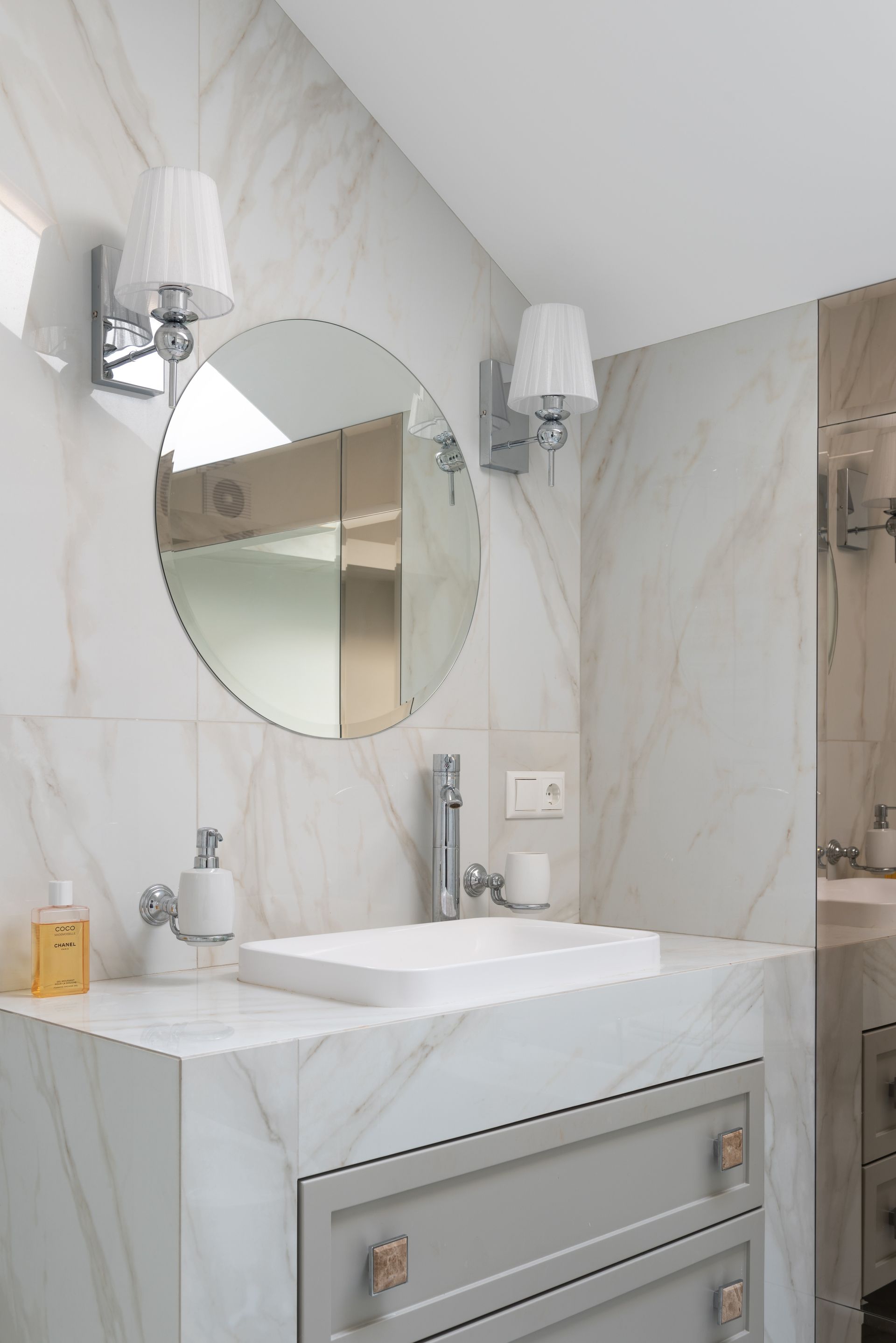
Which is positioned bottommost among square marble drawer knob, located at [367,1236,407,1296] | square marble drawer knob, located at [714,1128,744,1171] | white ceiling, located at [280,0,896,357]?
square marble drawer knob, located at [714,1128,744,1171]

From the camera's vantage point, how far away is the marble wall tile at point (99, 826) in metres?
1.42

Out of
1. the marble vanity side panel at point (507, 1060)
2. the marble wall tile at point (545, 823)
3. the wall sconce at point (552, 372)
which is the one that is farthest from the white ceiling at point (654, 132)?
the marble vanity side panel at point (507, 1060)

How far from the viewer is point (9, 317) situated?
1.43m

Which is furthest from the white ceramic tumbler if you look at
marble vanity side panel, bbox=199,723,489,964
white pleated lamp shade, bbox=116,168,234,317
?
white pleated lamp shade, bbox=116,168,234,317

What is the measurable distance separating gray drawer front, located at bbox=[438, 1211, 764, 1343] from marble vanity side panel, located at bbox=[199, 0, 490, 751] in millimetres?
844

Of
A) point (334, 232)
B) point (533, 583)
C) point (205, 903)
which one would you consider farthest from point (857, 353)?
point (205, 903)

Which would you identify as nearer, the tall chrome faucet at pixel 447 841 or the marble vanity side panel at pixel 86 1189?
the marble vanity side panel at pixel 86 1189

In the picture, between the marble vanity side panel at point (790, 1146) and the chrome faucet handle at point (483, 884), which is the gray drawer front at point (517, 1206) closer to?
the marble vanity side panel at point (790, 1146)

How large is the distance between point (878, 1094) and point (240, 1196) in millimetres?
1150

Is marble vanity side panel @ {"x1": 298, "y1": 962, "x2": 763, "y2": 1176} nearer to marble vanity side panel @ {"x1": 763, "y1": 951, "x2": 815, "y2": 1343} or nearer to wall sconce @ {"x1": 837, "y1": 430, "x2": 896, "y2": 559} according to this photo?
marble vanity side panel @ {"x1": 763, "y1": 951, "x2": 815, "y2": 1343}

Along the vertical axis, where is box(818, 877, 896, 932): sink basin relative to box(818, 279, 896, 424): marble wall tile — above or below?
below

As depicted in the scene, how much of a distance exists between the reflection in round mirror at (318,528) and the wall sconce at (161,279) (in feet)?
0.40

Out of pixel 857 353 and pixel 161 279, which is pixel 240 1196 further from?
pixel 857 353

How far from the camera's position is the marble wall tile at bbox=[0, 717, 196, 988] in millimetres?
1418
